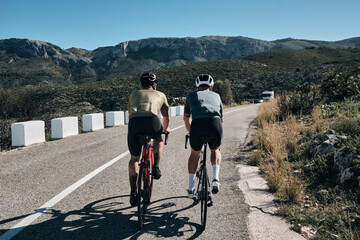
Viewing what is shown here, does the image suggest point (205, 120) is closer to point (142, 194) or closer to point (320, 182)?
point (142, 194)

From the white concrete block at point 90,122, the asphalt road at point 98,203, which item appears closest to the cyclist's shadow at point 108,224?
the asphalt road at point 98,203

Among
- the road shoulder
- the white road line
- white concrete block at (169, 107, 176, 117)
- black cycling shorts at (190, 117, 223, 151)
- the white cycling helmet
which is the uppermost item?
the white cycling helmet

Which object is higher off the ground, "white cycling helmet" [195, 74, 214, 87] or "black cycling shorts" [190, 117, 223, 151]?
"white cycling helmet" [195, 74, 214, 87]

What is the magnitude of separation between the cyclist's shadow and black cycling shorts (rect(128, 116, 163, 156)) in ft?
3.05

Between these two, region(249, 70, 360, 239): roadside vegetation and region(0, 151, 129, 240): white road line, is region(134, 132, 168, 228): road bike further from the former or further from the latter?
region(249, 70, 360, 239): roadside vegetation

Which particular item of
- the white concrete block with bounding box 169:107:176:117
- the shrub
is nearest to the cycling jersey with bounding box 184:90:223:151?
the shrub

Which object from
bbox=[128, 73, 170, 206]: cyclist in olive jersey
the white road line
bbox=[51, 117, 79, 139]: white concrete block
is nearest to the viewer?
the white road line

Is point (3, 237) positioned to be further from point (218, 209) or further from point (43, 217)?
point (218, 209)

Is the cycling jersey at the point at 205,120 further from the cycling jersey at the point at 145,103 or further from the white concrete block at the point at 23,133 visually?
the white concrete block at the point at 23,133

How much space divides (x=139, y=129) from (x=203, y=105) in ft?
3.05

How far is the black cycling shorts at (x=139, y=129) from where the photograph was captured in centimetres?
390

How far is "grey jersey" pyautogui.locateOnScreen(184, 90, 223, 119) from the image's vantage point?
3859 mm

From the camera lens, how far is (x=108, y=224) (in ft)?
12.3

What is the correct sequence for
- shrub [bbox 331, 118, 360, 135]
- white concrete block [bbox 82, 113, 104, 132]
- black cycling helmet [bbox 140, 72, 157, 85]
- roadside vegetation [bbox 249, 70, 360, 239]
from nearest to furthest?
1. roadside vegetation [bbox 249, 70, 360, 239]
2. black cycling helmet [bbox 140, 72, 157, 85]
3. shrub [bbox 331, 118, 360, 135]
4. white concrete block [bbox 82, 113, 104, 132]
